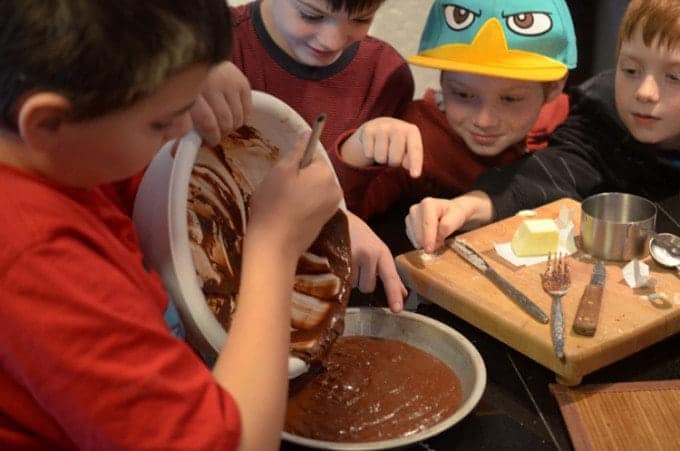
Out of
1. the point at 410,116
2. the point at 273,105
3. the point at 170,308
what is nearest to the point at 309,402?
the point at 170,308

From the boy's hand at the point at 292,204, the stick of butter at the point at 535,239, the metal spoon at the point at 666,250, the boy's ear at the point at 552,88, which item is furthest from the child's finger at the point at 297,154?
the boy's ear at the point at 552,88

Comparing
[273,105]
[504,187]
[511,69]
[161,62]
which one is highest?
[161,62]

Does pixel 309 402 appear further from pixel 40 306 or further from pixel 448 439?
pixel 40 306

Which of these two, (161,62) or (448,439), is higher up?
(161,62)

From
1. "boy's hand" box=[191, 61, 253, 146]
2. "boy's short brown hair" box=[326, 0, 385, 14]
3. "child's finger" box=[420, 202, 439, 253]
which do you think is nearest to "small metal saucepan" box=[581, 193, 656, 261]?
"child's finger" box=[420, 202, 439, 253]

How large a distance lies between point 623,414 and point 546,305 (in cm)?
18

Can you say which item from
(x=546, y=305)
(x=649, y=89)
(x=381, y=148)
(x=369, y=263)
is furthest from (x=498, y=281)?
(x=649, y=89)

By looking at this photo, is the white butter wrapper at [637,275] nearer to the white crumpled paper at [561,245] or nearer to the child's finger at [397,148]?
the white crumpled paper at [561,245]

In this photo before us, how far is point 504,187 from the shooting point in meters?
1.42

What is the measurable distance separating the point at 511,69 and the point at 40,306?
895 mm

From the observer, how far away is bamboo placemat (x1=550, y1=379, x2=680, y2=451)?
909mm

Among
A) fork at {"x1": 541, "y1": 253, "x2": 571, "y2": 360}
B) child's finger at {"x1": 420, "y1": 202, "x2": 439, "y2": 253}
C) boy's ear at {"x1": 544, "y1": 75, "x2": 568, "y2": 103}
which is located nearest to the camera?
fork at {"x1": 541, "y1": 253, "x2": 571, "y2": 360}

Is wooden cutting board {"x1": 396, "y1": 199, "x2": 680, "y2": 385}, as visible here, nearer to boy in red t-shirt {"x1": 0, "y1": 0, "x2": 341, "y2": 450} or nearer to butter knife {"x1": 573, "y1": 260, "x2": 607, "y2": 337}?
butter knife {"x1": 573, "y1": 260, "x2": 607, "y2": 337}

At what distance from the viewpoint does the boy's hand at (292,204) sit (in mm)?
816
